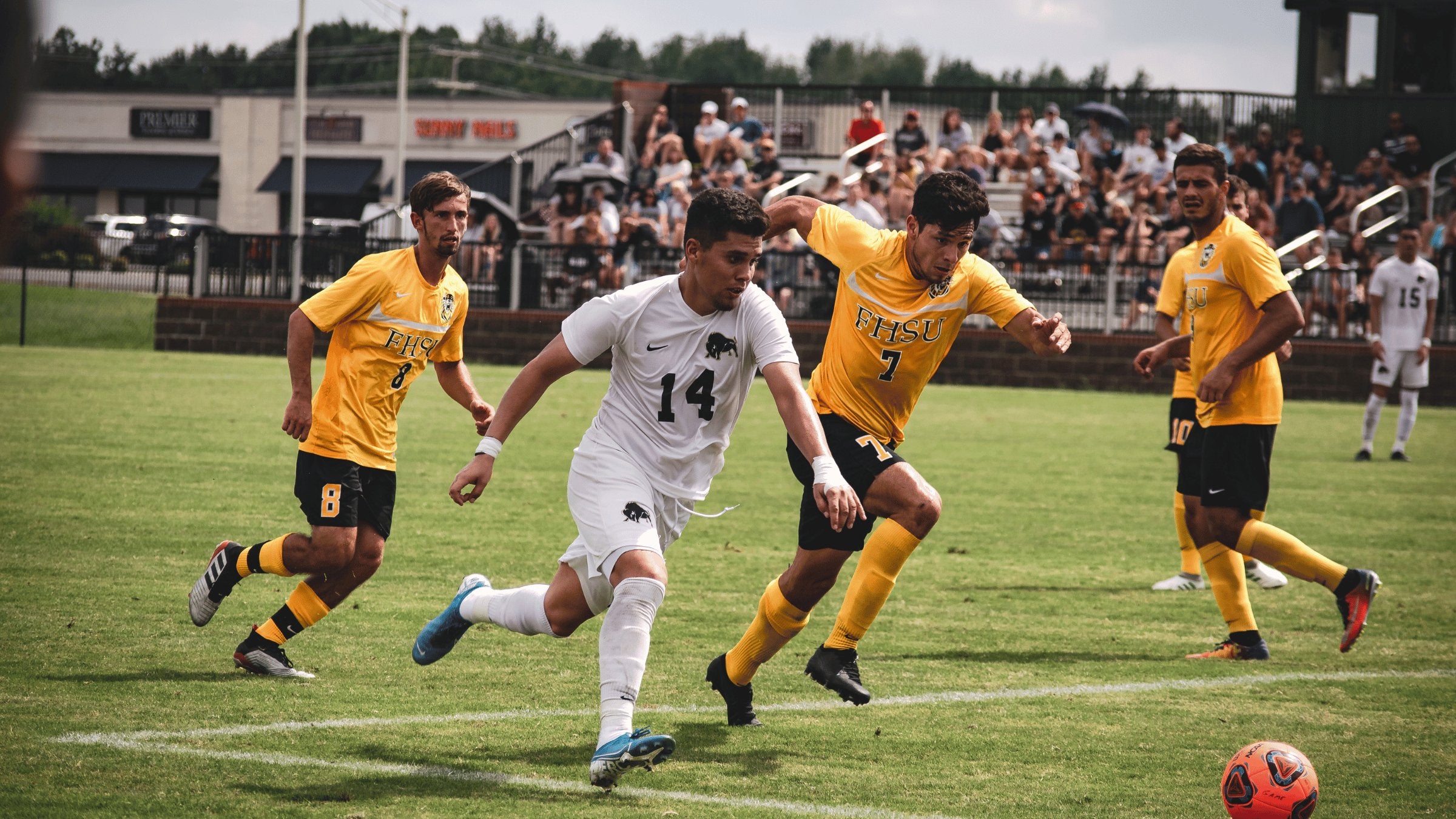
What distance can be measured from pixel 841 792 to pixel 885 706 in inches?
47.2

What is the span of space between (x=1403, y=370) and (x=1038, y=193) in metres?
10.7

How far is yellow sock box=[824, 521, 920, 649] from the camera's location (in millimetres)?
5699

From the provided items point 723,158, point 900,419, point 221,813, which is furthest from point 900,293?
point 723,158

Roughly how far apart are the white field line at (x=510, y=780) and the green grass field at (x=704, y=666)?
16mm

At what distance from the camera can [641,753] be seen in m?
Answer: 4.36

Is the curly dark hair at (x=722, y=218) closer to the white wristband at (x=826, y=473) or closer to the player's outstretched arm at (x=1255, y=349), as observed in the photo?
the white wristband at (x=826, y=473)

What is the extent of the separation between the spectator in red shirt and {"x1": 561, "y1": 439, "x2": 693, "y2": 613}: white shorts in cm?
2535

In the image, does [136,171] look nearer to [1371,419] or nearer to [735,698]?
[1371,419]

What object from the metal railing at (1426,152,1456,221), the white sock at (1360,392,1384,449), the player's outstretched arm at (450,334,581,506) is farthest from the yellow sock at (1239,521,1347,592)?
the metal railing at (1426,152,1456,221)

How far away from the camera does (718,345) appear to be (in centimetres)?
513

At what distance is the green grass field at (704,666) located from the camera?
4.62 m

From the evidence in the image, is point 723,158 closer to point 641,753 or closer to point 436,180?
point 436,180

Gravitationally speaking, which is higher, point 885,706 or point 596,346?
point 596,346

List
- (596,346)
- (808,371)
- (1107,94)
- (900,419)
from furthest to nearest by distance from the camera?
(1107,94)
(808,371)
(900,419)
(596,346)
